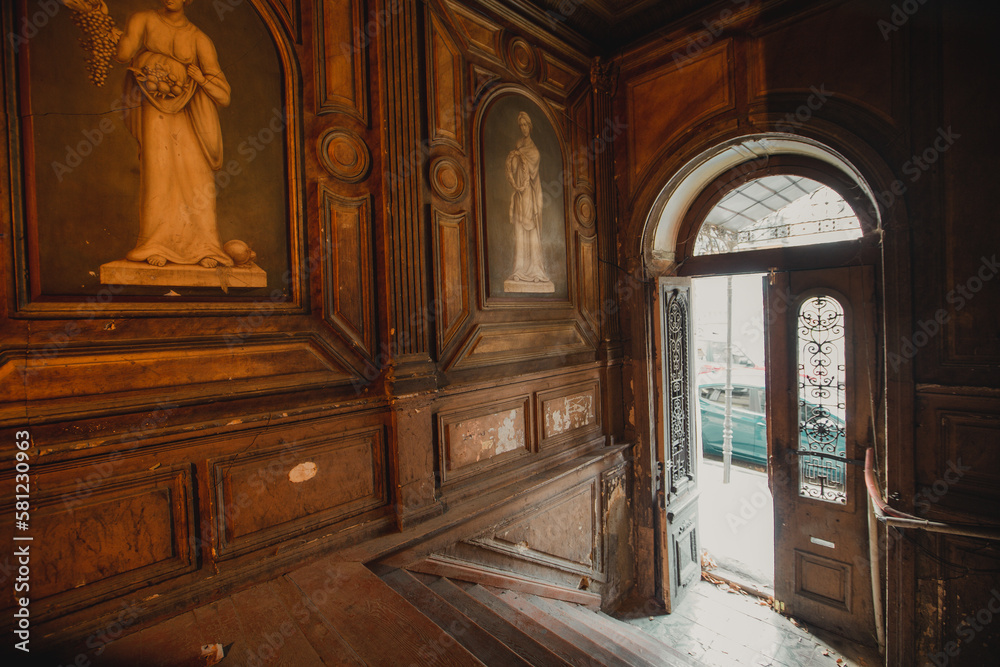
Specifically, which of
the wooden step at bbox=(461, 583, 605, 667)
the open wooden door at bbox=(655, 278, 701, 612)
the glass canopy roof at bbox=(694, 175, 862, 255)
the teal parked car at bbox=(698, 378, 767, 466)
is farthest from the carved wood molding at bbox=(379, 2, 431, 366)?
the teal parked car at bbox=(698, 378, 767, 466)

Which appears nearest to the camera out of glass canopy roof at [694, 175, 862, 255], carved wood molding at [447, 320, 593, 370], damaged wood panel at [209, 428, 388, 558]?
damaged wood panel at [209, 428, 388, 558]

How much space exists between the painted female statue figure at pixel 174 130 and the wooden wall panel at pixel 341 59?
0.55 m

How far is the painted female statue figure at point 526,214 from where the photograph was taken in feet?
11.2

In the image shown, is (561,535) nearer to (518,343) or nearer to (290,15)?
(518,343)

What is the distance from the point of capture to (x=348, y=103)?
8.46 feet

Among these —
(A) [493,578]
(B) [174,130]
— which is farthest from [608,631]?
(B) [174,130]

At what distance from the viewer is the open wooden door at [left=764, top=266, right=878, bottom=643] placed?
3.51 meters

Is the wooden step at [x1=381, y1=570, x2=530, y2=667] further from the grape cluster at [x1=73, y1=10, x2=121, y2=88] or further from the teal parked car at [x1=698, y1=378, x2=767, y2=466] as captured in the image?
the teal parked car at [x1=698, y1=378, x2=767, y2=466]

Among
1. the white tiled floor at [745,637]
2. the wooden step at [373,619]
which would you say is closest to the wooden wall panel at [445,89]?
the wooden step at [373,619]

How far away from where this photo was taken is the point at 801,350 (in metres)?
3.77

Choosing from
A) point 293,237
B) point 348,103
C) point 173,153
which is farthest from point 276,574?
point 348,103

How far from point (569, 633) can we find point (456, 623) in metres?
0.90

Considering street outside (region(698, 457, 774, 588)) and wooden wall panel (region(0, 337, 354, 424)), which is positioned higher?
wooden wall panel (region(0, 337, 354, 424))

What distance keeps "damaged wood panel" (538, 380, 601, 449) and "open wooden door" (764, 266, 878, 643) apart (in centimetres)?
160
